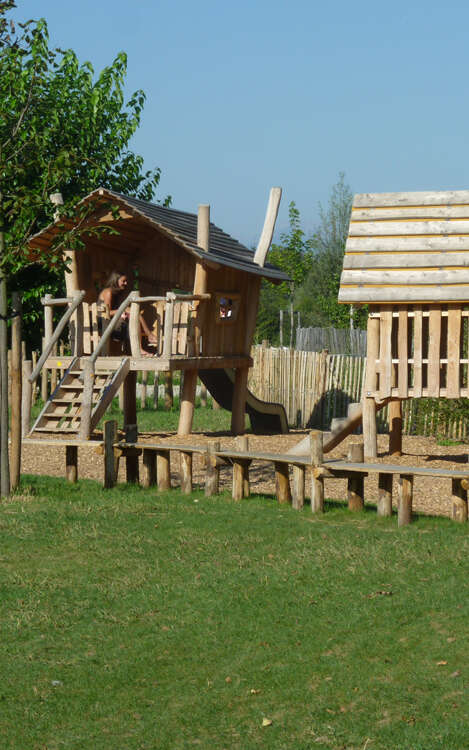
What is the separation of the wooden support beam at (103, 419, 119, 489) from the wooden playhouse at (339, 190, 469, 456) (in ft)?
13.7

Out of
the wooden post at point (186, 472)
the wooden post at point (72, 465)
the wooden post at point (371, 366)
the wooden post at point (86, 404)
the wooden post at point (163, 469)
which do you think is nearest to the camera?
the wooden post at point (186, 472)

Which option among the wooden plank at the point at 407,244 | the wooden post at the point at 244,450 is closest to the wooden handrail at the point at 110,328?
the wooden post at the point at 244,450

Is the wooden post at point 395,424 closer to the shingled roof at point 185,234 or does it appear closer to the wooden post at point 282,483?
the shingled roof at point 185,234

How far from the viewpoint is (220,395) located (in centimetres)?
2338

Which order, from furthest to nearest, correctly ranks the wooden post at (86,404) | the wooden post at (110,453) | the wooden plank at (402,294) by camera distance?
the wooden plank at (402,294) → the wooden post at (86,404) → the wooden post at (110,453)

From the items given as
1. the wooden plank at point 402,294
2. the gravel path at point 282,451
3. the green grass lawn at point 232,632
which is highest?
the wooden plank at point 402,294

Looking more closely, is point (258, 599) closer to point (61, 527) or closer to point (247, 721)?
point (247, 721)

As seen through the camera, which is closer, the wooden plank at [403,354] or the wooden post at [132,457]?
the wooden post at [132,457]

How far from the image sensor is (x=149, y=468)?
14.2 m

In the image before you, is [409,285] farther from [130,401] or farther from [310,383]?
[310,383]

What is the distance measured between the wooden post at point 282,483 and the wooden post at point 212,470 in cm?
85

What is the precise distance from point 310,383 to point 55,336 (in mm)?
9160

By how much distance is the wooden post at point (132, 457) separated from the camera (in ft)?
46.5

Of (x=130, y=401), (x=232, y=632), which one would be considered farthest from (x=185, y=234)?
(x=232, y=632)
